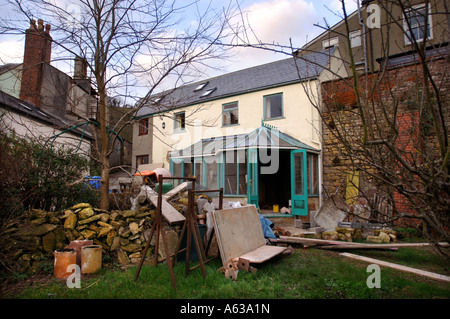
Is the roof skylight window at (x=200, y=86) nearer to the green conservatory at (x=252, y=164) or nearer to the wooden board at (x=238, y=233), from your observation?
the green conservatory at (x=252, y=164)

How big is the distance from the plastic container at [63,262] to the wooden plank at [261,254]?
2.70 m

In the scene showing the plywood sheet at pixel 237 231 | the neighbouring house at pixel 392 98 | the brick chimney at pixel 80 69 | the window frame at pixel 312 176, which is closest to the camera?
the neighbouring house at pixel 392 98

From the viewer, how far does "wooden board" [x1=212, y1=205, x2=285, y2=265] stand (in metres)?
4.65

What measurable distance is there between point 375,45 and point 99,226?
1698 centimetres

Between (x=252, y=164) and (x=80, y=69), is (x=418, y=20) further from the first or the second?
(x=252, y=164)

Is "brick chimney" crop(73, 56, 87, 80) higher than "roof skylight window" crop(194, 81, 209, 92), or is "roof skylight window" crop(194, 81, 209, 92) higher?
"roof skylight window" crop(194, 81, 209, 92)

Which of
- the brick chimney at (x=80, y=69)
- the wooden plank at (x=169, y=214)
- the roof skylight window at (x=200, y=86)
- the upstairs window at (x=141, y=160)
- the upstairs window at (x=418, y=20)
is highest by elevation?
the roof skylight window at (x=200, y=86)

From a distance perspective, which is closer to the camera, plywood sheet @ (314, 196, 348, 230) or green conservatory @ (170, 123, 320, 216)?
plywood sheet @ (314, 196, 348, 230)

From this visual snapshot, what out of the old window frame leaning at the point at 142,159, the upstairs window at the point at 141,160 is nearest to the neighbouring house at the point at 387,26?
the old window frame leaning at the point at 142,159

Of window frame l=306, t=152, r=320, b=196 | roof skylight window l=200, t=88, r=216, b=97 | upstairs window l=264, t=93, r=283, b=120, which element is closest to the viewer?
window frame l=306, t=152, r=320, b=196

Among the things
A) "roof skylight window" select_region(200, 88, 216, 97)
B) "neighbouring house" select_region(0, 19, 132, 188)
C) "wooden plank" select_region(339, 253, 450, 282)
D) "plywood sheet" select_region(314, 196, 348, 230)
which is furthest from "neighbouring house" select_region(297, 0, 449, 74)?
"roof skylight window" select_region(200, 88, 216, 97)

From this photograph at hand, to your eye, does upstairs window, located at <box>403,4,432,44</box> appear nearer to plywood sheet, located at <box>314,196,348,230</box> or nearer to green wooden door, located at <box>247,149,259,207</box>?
plywood sheet, located at <box>314,196,348,230</box>

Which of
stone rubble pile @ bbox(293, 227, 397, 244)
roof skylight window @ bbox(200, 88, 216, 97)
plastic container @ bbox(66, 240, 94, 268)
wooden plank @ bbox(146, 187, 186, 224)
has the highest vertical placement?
roof skylight window @ bbox(200, 88, 216, 97)

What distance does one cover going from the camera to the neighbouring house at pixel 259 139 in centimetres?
1058
